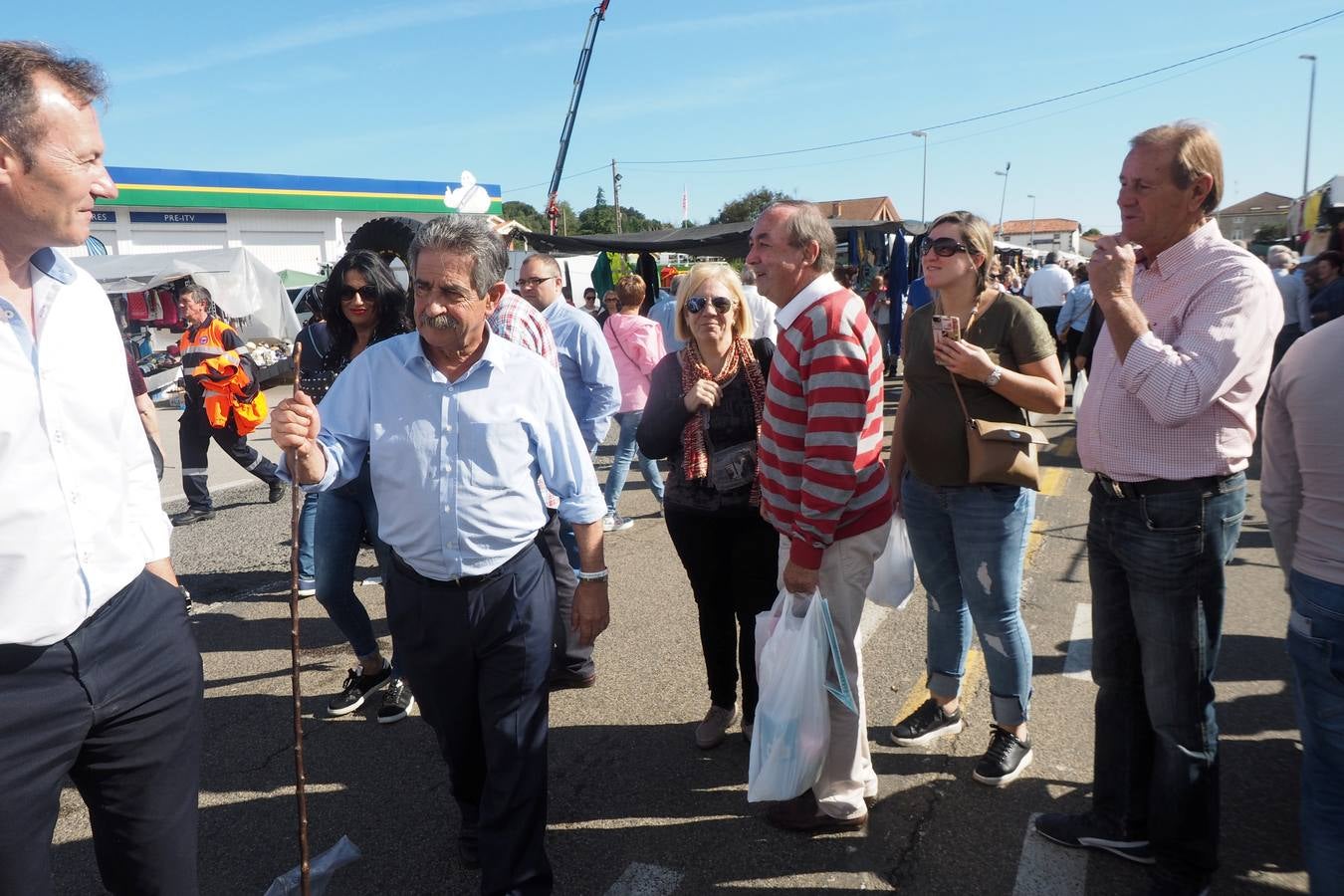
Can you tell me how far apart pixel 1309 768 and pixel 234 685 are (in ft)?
13.5

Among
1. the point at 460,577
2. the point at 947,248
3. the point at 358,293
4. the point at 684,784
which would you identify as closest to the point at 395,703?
the point at 684,784

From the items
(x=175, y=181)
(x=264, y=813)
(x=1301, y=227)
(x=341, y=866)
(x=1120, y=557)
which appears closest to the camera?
(x=1120, y=557)

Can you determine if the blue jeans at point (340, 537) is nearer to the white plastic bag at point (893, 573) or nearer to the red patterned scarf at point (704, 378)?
the red patterned scarf at point (704, 378)

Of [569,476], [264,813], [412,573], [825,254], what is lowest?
[264,813]

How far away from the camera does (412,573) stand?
2438 millimetres

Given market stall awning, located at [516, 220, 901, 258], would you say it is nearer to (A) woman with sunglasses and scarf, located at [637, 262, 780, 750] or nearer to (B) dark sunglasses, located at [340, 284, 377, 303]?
(B) dark sunglasses, located at [340, 284, 377, 303]

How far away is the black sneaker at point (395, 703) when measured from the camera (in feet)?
12.0

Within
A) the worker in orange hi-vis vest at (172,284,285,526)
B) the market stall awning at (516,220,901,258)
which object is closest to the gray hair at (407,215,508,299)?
the worker in orange hi-vis vest at (172,284,285,526)

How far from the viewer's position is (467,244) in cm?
232

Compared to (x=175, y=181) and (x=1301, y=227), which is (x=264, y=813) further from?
(x=175, y=181)

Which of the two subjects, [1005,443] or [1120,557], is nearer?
[1120,557]

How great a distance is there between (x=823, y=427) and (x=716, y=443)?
2.22 ft

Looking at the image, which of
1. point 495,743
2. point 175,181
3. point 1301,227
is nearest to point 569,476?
point 495,743

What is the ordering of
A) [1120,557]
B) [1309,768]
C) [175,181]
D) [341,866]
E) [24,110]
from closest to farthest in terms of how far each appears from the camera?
1. [24,110]
2. [1309,768]
3. [1120,557]
4. [341,866]
5. [175,181]
